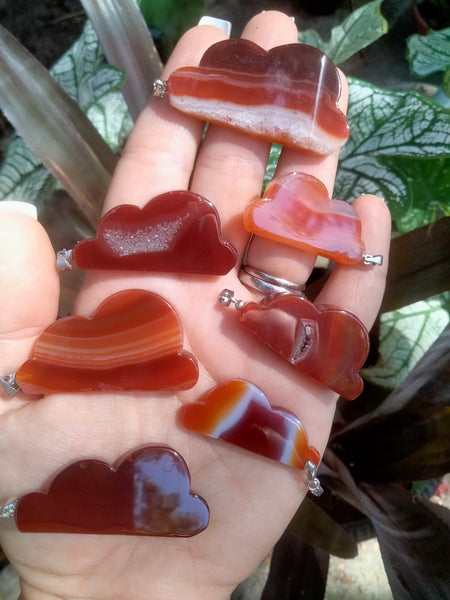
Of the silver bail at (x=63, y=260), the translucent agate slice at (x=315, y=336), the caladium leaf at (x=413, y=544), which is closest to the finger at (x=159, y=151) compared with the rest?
the silver bail at (x=63, y=260)

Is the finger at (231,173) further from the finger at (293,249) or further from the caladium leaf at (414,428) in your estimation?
the caladium leaf at (414,428)

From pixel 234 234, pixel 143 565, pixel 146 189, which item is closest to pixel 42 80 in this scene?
pixel 146 189

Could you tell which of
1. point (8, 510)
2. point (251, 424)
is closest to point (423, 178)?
point (251, 424)

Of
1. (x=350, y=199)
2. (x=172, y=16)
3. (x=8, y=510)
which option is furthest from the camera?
(x=172, y=16)

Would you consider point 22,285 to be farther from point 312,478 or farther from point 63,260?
point 312,478

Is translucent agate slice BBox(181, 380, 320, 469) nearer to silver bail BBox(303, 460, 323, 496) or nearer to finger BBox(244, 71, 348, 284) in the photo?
silver bail BBox(303, 460, 323, 496)

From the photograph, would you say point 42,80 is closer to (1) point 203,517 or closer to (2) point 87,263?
(2) point 87,263
